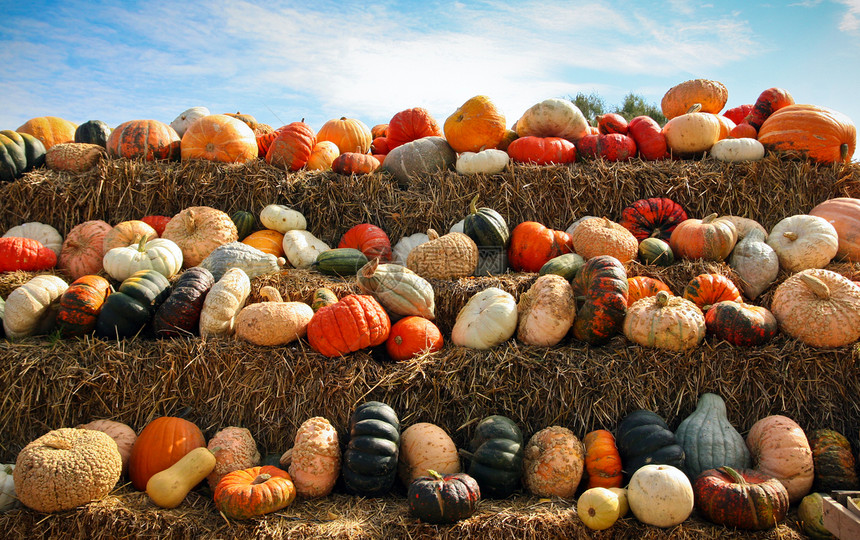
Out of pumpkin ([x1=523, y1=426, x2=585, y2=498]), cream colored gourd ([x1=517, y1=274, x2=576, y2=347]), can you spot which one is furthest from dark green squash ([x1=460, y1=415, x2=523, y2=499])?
cream colored gourd ([x1=517, y1=274, x2=576, y2=347])

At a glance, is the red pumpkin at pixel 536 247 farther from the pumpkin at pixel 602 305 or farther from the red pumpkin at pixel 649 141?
the red pumpkin at pixel 649 141

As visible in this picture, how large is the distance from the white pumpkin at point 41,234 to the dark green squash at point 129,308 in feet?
6.25

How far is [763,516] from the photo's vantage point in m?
3.04

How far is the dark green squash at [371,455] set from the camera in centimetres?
337

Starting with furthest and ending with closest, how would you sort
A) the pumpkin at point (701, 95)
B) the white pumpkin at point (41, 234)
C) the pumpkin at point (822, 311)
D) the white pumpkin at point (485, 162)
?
the pumpkin at point (701, 95) < the white pumpkin at point (485, 162) < the white pumpkin at point (41, 234) < the pumpkin at point (822, 311)

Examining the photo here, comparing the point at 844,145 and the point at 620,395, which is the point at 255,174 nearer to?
the point at 620,395

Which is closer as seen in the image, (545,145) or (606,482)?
(606,482)

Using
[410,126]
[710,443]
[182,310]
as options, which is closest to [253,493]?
Result: [182,310]

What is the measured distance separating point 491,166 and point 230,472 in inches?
152

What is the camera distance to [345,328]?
13.0ft

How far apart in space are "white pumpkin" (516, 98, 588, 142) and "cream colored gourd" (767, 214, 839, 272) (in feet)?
8.25

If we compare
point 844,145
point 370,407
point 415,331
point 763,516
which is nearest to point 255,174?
point 415,331

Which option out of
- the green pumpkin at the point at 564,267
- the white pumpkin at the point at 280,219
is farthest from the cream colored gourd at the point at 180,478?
the green pumpkin at the point at 564,267

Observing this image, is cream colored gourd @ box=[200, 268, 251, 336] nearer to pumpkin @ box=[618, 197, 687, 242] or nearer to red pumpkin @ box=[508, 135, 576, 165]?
red pumpkin @ box=[508, 135, 576, 165]
